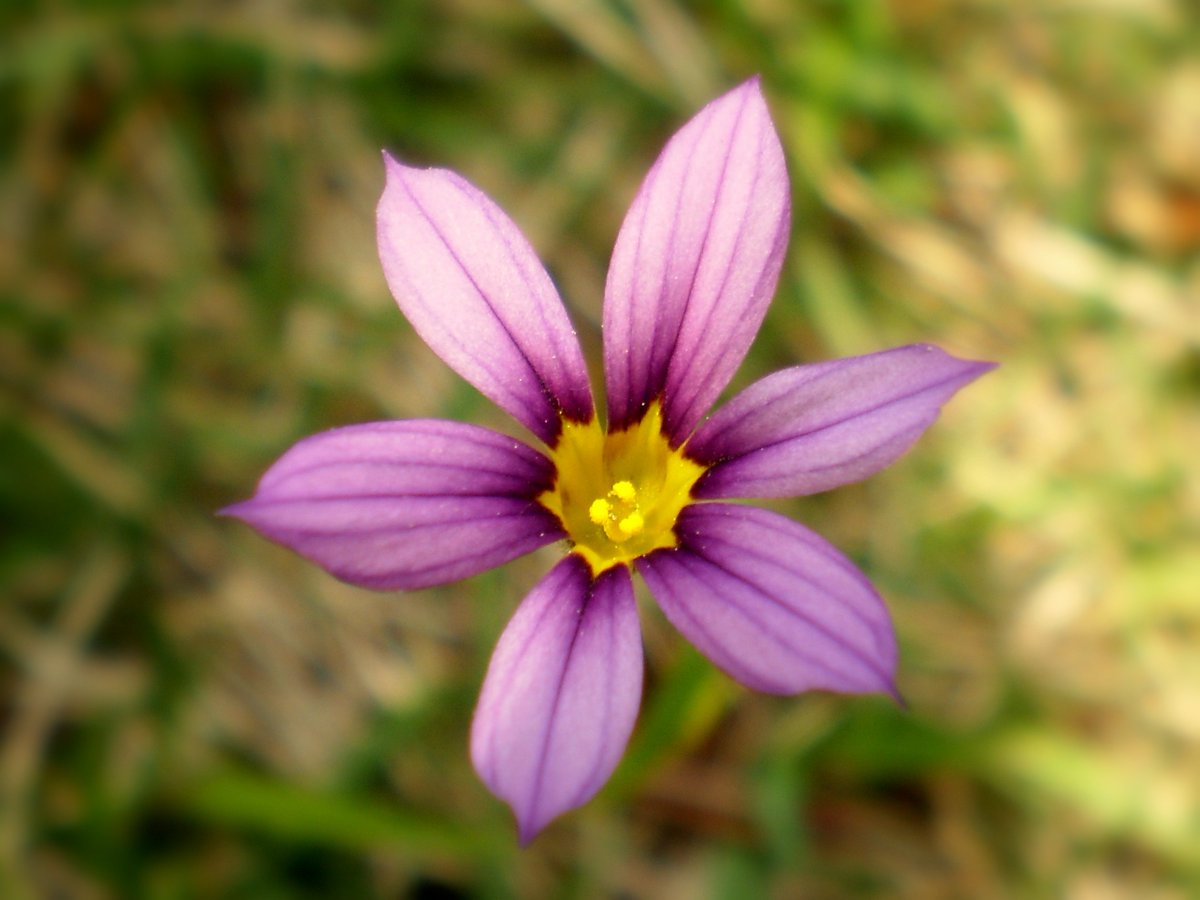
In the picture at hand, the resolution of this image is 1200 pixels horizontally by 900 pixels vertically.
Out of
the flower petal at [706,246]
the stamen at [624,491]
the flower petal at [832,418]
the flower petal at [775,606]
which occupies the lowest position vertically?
the flower petal at [775,606]

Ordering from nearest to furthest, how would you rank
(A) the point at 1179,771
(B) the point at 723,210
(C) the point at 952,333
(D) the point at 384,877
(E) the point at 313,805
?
(B) the point at 723,210 < (E) the point at 313,805 < (D) the point at 384,877 < (A) the point at 1179,771 < (C) the point at 952,333

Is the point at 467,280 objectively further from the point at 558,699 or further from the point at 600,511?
the point at 558,699

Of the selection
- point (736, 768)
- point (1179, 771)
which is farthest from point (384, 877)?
point (1179, 771)

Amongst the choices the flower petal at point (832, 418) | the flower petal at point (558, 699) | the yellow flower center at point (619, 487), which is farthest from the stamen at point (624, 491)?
the flower petal at point (558, 699)

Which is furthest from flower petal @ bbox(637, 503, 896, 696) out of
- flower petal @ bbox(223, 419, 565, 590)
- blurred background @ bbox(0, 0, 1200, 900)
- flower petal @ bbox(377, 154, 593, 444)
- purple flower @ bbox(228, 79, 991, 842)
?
blurred background @ bbox(0, 0, 1200, 900)

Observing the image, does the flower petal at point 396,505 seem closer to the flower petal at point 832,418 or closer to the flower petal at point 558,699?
the flower petal at point 558,699

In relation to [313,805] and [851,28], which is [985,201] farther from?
[313,805]

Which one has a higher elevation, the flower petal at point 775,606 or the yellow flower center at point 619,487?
the yellow flower center at point 619,487
